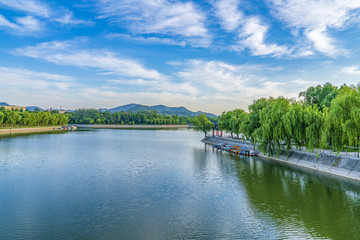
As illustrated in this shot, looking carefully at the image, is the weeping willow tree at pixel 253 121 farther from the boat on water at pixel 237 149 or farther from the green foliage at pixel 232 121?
the green foliage at pixel 232 121

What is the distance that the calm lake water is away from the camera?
13.0m

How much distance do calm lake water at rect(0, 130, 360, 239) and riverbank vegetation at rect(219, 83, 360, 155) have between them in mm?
4132

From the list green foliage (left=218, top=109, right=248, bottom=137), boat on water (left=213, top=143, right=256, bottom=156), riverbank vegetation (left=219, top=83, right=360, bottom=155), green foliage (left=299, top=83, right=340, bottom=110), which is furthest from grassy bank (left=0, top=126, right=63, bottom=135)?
green foliage (left=299, top=83, right=340, bottom=110)

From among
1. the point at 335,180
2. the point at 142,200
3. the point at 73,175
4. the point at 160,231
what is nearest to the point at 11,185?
the point at 73,175

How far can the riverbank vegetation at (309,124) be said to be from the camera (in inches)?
891

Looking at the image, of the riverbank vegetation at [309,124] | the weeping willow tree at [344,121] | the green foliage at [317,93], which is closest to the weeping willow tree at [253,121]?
the riverbank vegetation at [309,124]

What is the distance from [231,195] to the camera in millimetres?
19062

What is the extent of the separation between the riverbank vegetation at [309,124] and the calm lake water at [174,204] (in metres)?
4.13

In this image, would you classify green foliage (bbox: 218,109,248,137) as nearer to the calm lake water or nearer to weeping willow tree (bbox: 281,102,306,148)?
weeping willow tree (bbox: 281,102,306,148)

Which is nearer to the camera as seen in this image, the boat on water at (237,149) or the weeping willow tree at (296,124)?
the weeping willow tree at (296,124)

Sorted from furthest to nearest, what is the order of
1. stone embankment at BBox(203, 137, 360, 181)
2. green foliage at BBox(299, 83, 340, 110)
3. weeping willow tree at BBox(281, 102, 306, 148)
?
green foliage at BBox(299, 83, 340, 110) → weeping willow tree at BBox(281, 102, 306, 148) → stone embankment at BBox(203, 137, 360, 181)

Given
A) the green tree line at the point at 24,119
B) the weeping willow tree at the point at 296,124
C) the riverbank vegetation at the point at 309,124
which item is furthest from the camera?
the green tree line at the point at 24,119

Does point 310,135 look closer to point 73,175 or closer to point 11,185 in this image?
point 73,175

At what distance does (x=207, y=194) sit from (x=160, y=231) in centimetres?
708
